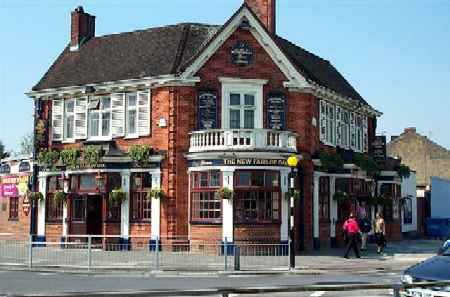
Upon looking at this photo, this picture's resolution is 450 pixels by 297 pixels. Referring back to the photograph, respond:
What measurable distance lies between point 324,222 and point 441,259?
2046cm

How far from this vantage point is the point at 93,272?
21016 mm

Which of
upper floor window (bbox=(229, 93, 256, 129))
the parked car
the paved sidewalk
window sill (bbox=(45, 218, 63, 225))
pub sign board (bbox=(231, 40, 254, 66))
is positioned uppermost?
pub sign board (bbox=(231, 40, 254, 66))

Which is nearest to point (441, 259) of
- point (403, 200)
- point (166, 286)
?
point (166, 286)

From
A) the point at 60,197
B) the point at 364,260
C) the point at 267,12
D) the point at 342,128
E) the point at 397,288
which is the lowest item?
the point at 364,260

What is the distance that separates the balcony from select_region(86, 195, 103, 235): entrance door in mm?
6325

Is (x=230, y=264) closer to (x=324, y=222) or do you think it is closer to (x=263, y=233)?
(x=263, y=233)

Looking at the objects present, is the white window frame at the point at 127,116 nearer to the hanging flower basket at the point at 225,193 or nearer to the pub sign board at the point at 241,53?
the pub sign board at the point at 241,53

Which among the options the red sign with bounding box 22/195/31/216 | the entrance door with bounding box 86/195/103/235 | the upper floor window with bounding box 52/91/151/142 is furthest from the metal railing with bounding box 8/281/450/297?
the red sign with bounding box 22/195/31/216

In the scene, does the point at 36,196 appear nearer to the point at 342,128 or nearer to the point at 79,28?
the point at 79,28

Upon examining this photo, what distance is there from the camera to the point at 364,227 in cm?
3319

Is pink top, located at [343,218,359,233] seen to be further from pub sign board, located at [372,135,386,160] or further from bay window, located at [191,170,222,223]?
pub sign board, located at [372,135,386,160]

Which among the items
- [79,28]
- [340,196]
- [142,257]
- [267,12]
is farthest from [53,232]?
[267,12]

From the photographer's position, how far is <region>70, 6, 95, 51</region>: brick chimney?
3644 cm

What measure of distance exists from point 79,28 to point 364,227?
1866cm
